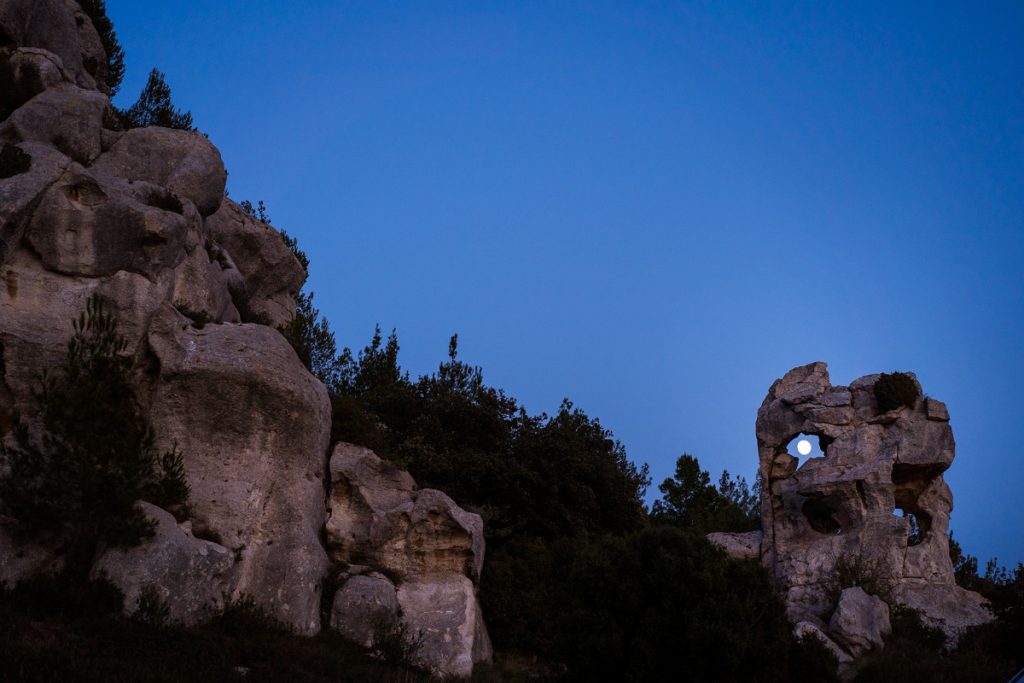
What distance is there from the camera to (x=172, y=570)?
19125 millimetres

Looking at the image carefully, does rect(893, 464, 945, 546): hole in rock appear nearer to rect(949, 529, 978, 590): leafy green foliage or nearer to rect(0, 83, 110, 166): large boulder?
rect(949, 529, 978, 590): leafy green foliage

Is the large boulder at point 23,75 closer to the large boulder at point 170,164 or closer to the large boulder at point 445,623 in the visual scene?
the large boulder at point 170,164

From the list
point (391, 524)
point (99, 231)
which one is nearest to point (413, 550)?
point (391, 524)

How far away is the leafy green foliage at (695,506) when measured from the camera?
172ft

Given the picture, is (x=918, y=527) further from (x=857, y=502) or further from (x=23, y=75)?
(x=23, y=75)

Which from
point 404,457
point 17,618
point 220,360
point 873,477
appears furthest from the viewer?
point 873,477

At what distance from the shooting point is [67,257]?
23422 mm

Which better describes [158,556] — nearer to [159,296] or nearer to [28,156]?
[159,296]

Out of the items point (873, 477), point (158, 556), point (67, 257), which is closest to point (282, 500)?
point (158, 556)

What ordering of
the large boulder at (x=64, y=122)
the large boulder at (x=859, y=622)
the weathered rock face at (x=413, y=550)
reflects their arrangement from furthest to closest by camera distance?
1. the large boulder at (x=859, y=622)
2. the large boulder at (x=64, y=122)
3. the weathered rock face at (x=413, y=550)

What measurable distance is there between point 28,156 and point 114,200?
9.22 feet

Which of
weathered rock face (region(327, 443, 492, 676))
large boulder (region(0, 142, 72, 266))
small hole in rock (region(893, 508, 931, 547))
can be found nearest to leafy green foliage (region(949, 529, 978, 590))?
small hole in rock (region(893, 508, 931, 547))

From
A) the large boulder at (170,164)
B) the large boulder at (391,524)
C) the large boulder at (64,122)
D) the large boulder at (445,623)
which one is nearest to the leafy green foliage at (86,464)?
the large boulder at (391,524)

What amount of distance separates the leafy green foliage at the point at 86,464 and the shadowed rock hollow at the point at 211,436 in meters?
0.55
